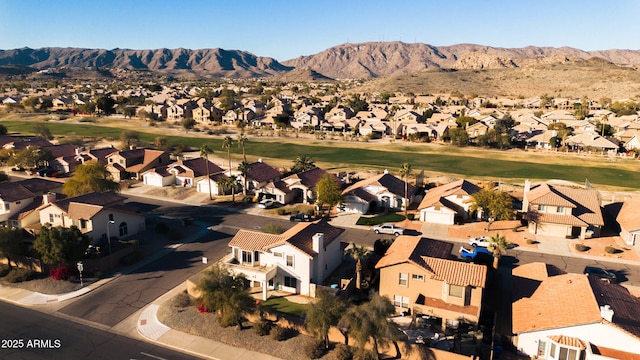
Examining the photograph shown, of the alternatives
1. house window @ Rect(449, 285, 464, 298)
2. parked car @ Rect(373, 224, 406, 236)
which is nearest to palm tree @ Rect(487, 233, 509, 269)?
house window @ Rect(449, 285, 464, 298)

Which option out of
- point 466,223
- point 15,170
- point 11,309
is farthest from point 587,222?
point 15,170

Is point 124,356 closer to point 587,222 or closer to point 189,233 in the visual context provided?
point 189,233

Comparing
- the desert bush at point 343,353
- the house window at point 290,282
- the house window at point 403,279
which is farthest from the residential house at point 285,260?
the desert bush at point 343,353

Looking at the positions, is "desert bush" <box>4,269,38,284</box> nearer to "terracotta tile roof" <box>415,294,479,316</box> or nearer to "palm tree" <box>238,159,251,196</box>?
"palm tree" <box>238,159,251,196</box>

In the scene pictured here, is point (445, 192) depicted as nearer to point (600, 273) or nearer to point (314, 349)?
point (600, 273)

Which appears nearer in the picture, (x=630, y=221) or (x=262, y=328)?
(x=262, y=328)

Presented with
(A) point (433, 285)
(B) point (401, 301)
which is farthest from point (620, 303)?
(B) point (401, 301)
